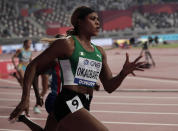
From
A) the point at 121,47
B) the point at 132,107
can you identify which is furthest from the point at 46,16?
the point at 132,107

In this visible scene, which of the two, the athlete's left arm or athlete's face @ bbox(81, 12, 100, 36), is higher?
athlete's face @ bbox(81, 12, 100, 36)

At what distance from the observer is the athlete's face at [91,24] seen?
3.53 m

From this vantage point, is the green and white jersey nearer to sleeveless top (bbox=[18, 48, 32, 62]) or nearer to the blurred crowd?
sleeveless top (bbox=[18, 48, 32, 62])

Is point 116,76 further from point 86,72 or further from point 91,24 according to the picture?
point 91,24

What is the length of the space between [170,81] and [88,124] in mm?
11405

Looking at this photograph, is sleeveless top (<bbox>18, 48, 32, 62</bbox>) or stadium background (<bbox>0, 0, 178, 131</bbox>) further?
sleeveless top (<bbox>18, 48, 32, 62</bbox>)

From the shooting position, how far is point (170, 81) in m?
14.2

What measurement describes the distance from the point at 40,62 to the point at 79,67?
386 millimetres

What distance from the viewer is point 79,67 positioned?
3496 mm

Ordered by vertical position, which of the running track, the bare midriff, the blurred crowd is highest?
the bare midriff

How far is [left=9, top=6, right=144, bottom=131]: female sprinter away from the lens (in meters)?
3.29

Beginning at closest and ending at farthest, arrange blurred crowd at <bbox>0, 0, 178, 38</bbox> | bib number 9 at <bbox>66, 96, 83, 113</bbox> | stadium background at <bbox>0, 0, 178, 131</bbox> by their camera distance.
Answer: bib number 9 at <bbox>66, 96, 83, 113</bbox> → stadium background at <bbox>0, 0, 178, 131</bbox> → blurred crowd at <bbox>0, 0, 178, 38</bbox>

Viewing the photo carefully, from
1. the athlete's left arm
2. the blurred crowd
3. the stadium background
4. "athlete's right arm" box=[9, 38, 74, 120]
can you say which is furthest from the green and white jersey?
the blurred crowd

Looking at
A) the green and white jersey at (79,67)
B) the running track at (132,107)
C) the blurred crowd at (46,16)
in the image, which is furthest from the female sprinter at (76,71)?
the blurred crowd at (46,16)
